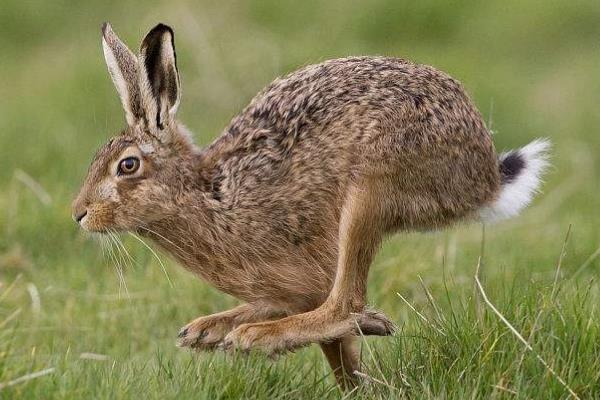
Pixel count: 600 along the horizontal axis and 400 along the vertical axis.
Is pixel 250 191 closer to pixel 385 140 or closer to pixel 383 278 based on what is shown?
pixel 385 140

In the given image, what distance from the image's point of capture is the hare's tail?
554 cm

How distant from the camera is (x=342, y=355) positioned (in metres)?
5.44

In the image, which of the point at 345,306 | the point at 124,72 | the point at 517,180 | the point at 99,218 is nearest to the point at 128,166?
the point at 99,218

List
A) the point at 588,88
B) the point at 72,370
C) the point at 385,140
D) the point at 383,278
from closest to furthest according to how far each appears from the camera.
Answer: the point at 72,370 < the point at 385,140 < the point at 383,278 < the point at 588,88

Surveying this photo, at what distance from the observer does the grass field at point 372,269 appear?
4.64 metres

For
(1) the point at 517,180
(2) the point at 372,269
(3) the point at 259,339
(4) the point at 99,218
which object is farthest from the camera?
(2) the point at 372,269

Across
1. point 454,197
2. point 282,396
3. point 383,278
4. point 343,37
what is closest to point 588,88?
point 343,37

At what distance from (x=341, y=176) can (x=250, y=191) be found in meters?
0.42

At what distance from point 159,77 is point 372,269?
1.95 m

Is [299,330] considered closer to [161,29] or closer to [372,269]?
[161,29]

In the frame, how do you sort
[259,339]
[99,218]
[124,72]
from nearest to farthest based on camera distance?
[259,339] < [99,218] < [124,72]

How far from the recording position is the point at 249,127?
18.5 ft

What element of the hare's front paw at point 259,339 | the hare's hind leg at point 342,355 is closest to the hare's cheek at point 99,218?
the hare's front paw at point 259,339

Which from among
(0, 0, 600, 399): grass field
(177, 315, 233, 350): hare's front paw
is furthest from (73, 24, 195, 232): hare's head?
(0, 0, 600, 399): grass field
